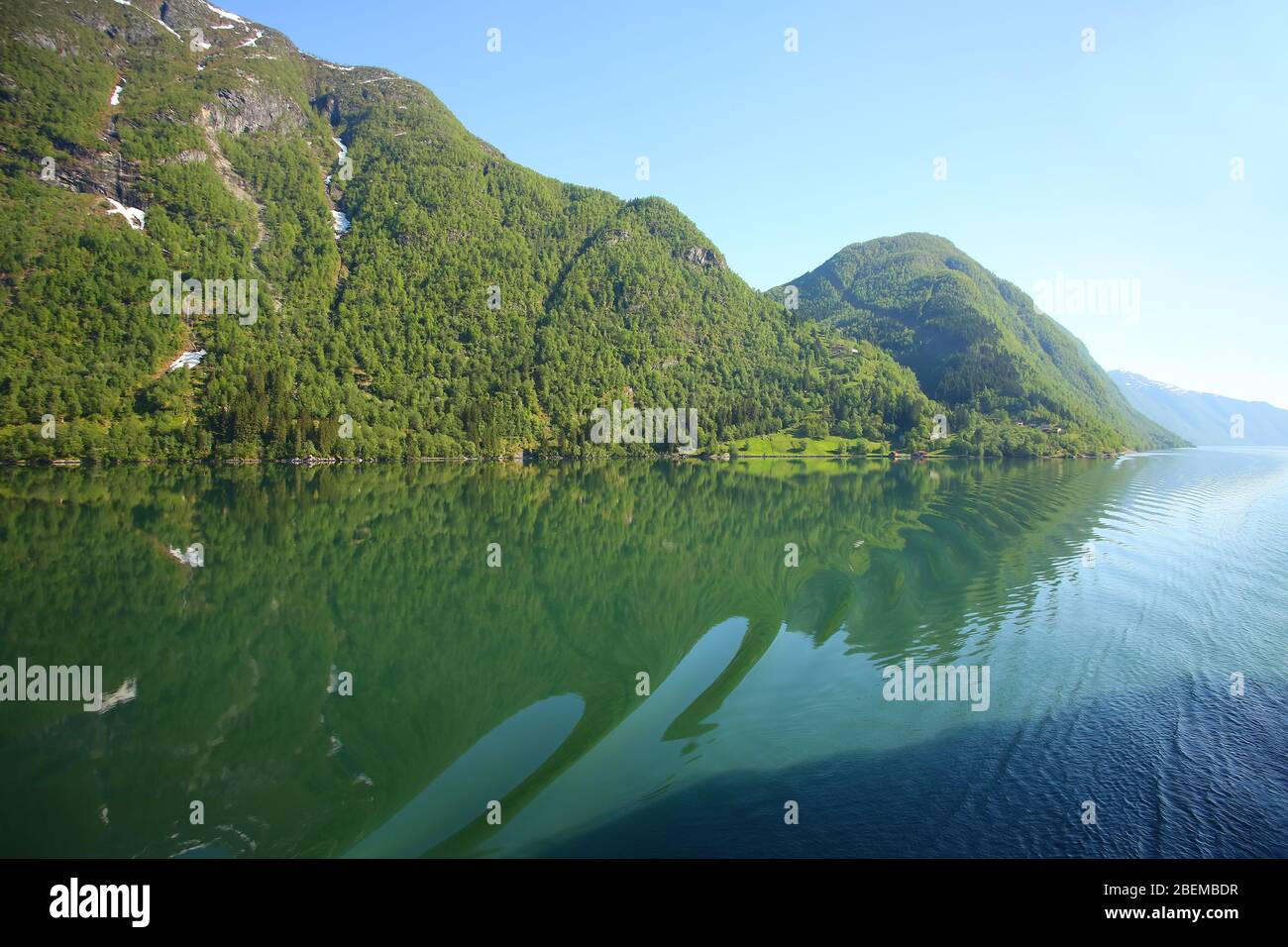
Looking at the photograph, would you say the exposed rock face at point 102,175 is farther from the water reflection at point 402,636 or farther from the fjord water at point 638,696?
the fjord water at point 638,696

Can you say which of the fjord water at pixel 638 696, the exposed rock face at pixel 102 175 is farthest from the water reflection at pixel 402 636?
the exposed rock face at pixel 102 175

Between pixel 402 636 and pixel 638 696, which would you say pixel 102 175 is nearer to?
pixel 402 636

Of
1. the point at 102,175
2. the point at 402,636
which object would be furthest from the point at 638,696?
the point at 102,175

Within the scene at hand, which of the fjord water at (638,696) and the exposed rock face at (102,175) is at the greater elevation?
the exposed rock face at (102,175)

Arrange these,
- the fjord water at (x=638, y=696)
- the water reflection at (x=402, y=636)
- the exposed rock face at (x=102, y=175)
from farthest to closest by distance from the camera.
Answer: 1. the exposed rock face at (x=102, y=175)
2. the water reflection at (x=402, y=636)
3. the fjord water at (x=638, y=696)

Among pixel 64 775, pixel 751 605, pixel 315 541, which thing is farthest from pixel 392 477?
pixel 64 775

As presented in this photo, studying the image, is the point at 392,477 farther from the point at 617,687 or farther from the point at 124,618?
the point at 617,687

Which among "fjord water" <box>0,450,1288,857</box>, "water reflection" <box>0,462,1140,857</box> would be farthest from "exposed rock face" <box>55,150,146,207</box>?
"fjord water" <box>0,450,1288,857</box>

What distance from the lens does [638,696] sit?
20281 millimetres

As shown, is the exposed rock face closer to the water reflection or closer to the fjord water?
the water reflection

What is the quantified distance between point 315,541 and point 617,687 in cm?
3269

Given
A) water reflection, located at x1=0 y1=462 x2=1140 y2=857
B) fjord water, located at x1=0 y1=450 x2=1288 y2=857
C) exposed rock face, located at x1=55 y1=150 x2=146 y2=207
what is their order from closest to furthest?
fjord water, located at x1=0 y1=450 x2=1288 y2=857 → water reflection, located at x1=0 y1=462 x2=1140 y2=857 → exposed rock face, located at x1=55 y1=150 x2=146 y2=207

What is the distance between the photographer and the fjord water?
1296 cm

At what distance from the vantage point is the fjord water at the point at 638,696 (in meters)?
Result: 13.0
